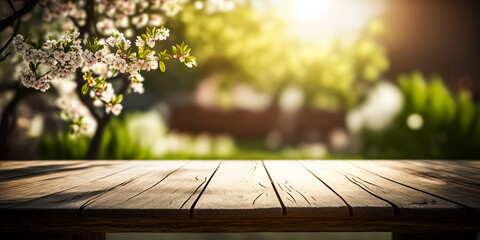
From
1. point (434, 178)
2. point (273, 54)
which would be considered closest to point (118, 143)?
point (434, 178)

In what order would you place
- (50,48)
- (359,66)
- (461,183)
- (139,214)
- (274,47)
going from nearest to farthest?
(139,214)
(461,183)
(50,48)
(274,47)
(359,66)

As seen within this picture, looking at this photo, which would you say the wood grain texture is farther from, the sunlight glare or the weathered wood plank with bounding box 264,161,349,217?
the sunlight glare

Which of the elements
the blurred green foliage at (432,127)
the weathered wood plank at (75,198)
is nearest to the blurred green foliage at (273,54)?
the blurred green foliage at (432,127)

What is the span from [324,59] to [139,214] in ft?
35.4

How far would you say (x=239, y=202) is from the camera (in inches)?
76.4

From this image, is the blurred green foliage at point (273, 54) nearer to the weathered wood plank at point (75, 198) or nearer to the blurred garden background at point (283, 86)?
the blurred garden background at point (283, 86)

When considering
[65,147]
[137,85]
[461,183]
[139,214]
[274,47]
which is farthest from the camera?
[274,47]

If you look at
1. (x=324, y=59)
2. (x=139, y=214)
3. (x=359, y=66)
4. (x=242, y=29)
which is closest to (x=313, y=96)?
(x=359, y=66)

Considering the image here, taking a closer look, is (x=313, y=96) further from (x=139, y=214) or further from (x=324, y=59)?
(x=139, y=214)

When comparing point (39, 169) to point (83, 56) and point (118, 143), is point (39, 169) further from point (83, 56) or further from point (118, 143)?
point (118, 143)

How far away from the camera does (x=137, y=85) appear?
3506 millimetres

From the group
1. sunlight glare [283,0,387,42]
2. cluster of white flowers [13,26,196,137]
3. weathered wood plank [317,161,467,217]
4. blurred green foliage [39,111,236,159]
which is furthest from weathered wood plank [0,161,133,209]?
sunlight glare [283,0,387,42]

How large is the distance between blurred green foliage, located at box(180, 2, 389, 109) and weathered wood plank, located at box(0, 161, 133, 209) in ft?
18.6

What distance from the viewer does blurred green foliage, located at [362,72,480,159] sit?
7367 mm
